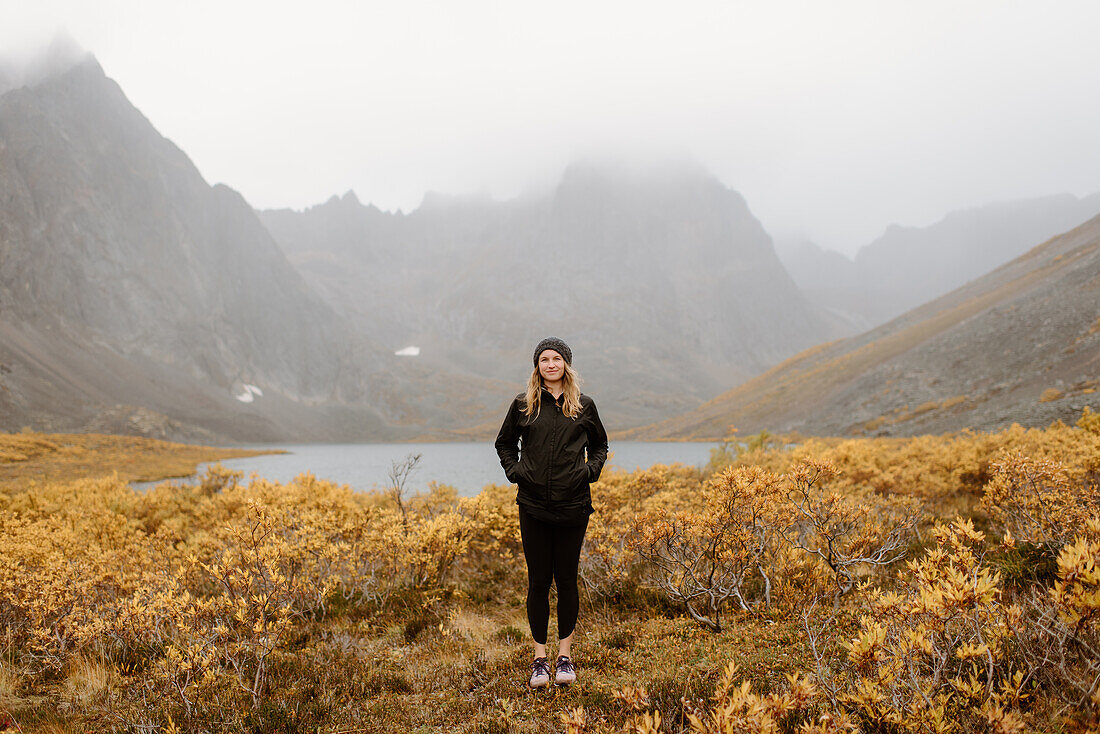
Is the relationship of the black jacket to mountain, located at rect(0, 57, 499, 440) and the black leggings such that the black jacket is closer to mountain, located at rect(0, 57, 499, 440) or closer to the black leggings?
the black leggings

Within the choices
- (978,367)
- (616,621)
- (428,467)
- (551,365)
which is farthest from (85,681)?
(978,367)

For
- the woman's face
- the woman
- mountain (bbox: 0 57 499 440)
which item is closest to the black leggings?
the woman

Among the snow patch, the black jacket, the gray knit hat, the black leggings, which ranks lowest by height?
the black leggings

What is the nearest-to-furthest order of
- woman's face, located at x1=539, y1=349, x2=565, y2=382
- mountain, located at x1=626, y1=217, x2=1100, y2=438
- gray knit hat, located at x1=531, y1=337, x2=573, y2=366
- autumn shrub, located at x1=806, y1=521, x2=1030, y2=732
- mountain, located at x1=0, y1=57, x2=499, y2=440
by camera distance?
autumn shrub, located at x1=806, y1=521, x2=1030, y2=732 → woman's face, located at x1=539, y1=349, x2=565, y2=382 → gray knit hat, located at x1=531, y1=337, x2=573, y2=366 → mountain, located at x1=626, y1=217, x2=1100, y2=438 → mountain, located at x1=0, y1=57, x2=499, y2=440

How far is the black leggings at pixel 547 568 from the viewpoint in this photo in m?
4.77

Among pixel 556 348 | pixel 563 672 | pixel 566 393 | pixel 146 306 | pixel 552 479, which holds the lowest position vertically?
pixel 563 672

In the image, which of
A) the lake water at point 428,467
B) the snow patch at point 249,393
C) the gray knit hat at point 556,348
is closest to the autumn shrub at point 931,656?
the gray knit hat at point 556,348

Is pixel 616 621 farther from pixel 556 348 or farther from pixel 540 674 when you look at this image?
pixel 556 348

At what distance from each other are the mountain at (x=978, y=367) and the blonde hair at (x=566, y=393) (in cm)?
2648

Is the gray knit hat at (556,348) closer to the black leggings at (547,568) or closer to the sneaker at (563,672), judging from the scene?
the black leggings at (547,568)

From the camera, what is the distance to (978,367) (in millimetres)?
44062

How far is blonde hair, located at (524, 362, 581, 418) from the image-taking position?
16.1ft

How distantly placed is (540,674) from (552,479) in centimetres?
167

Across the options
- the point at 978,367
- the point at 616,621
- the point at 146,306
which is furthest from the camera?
the point at 146,306
